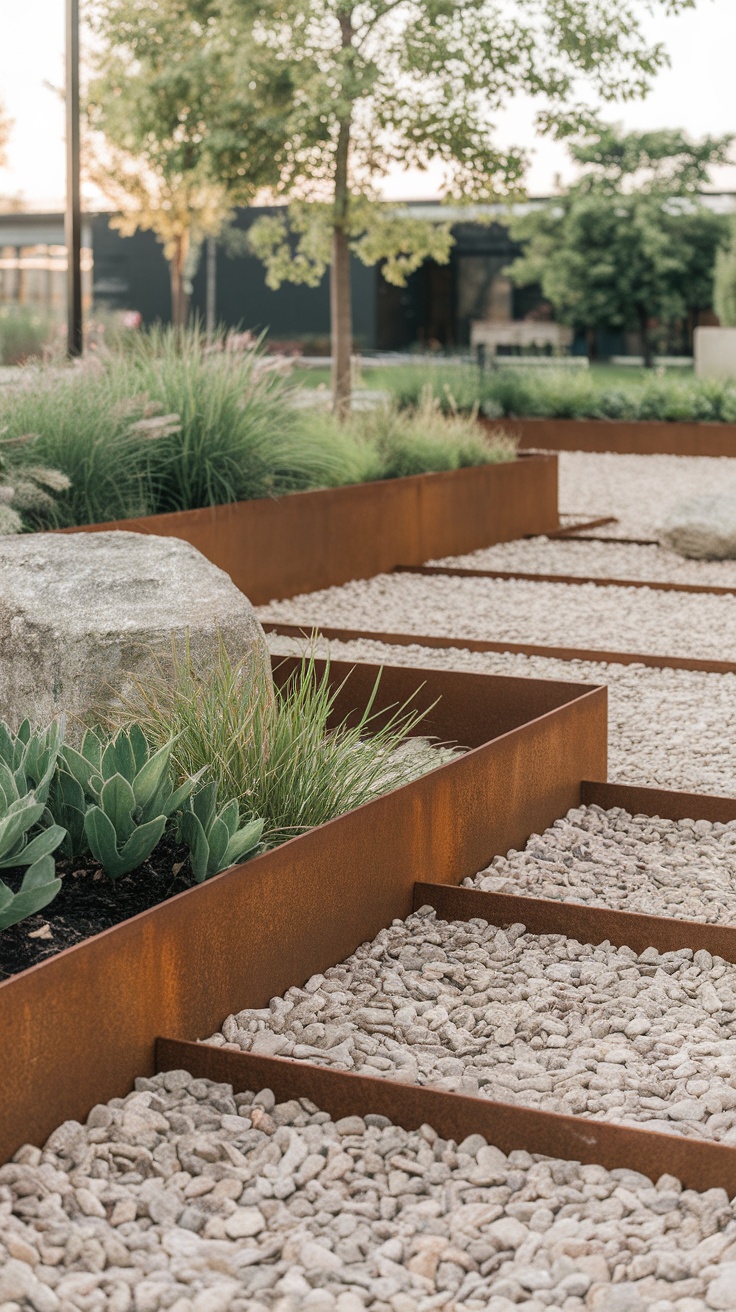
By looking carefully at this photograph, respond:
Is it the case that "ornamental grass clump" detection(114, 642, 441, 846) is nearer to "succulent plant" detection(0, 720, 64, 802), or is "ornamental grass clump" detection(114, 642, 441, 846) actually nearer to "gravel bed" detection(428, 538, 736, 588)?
"succulent plant" detection(0, 720, 64, 802)

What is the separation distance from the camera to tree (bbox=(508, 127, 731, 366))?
3028cm

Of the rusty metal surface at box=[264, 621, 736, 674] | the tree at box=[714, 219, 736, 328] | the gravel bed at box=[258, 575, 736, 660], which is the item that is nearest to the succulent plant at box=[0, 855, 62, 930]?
the rusty metal surface at box=[264, 621, 736, 674]

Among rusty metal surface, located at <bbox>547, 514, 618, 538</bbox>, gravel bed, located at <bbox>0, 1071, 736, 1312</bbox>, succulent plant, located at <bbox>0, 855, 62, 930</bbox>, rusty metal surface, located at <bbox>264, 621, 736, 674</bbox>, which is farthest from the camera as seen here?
rusty metal surface, located at <bbox>547, 514, 618, 538</bbox>

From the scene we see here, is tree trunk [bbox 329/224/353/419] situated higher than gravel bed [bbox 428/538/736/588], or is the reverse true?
tree trunk [bbox 329/224/353/419]

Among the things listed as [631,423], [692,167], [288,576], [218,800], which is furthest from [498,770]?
[692,167]

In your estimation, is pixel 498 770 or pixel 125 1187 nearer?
pixel 125 1187

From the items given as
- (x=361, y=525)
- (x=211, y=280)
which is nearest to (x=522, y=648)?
(x=361, y=525)

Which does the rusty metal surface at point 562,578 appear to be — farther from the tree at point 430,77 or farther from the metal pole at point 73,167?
the tree at point 430,77

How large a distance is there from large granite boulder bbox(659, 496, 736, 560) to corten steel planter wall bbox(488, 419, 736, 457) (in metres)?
5.79

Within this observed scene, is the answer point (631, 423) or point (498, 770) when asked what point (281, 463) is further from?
point (631, 423)

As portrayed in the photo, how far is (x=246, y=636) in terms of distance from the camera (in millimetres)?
3945

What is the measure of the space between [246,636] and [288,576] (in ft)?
11.1

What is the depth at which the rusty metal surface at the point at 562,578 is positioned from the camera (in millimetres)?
7527

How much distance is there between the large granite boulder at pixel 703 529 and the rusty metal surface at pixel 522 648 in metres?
2.85
